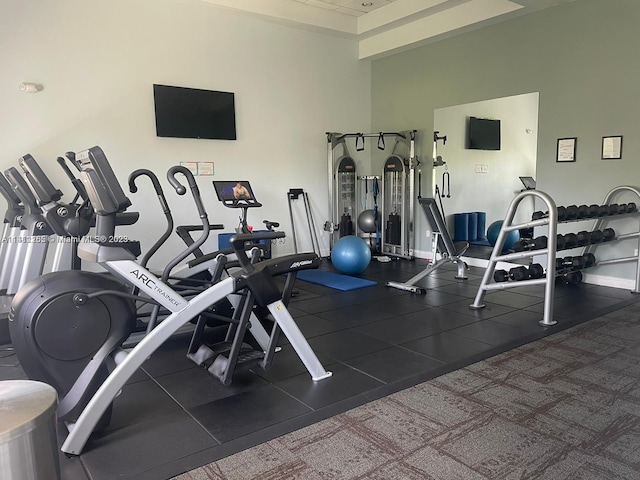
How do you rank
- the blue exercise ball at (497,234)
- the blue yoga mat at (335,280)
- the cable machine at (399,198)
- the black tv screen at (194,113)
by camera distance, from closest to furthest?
the blue yoga mat at (335,280)
the black tv screen at (194,113)
the blue exercise ball at (497,234)
the cable machine at (399,198)

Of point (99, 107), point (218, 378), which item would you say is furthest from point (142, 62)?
point (218, 378)

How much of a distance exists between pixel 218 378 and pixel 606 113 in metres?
5.05

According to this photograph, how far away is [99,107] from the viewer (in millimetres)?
5719

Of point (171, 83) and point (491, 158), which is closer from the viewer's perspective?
point (171, 83)

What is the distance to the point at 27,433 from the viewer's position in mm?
1200

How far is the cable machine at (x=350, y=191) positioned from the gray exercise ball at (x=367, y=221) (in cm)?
7

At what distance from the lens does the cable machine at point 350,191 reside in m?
7.53

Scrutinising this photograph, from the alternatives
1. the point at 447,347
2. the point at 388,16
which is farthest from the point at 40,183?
the point at 388,16

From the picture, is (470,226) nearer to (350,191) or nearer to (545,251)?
(350,191)

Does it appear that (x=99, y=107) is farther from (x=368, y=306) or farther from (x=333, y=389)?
(x=333, y=389)

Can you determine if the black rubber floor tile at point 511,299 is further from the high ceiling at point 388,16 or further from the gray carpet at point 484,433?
the high ceiling at point 388,16

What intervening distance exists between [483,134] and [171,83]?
446cm

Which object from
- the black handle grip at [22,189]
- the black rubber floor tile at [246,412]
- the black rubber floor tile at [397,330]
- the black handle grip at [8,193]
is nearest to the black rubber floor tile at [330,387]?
the black rubber floor tile at [246,412]

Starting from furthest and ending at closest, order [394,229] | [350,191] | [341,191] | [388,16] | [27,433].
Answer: [350,191] < [341,191] < [394,229] < [388,16] < [27,433]
